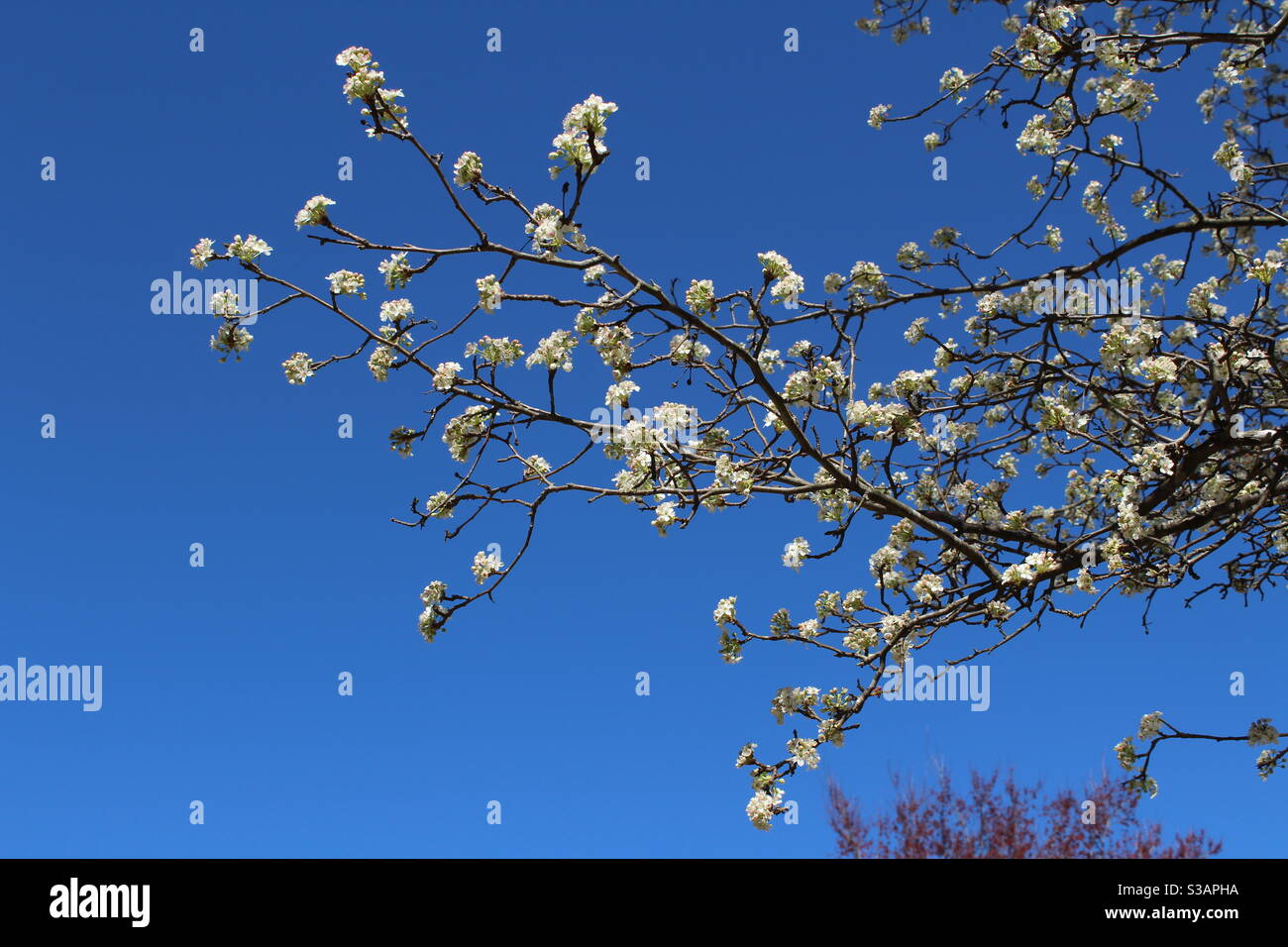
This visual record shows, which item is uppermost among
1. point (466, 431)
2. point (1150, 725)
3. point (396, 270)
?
point (396, 270)

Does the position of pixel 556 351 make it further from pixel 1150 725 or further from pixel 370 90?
pixel 1150 725

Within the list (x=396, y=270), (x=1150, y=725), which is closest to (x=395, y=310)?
(x=396, y=270)

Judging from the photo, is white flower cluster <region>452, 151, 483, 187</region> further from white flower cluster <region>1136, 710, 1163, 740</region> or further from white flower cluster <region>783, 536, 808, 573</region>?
white flower cluster <region>1136, 710, 1163, 740</region>

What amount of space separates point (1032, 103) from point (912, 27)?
1.34 m

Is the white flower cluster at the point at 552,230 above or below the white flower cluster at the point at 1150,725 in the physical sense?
above

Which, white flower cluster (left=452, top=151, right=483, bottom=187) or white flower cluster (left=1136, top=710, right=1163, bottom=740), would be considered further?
white flower cluster (left=1136, top=710, right=1163, bottom=740)

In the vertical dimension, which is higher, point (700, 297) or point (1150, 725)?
point (700, 297)

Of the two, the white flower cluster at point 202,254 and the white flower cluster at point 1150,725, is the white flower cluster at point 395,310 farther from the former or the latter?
the white flower cluster at point 1150,725

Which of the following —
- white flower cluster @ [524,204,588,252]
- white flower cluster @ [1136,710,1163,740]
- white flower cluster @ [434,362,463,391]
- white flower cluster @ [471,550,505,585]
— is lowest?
white flower cluster @ [1136,710,1163,740]

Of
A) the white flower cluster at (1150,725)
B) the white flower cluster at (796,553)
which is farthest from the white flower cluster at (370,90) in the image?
the white flower cluster at (1150,725)

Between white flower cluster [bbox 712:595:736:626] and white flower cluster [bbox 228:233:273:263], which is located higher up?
white flower cluster [bbox 228:233:273:263]

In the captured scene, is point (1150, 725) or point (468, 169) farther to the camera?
point (1150, 725)

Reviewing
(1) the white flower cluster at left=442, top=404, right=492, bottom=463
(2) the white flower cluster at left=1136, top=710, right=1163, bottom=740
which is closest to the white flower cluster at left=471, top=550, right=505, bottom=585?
(1) the white flower cluster at left=442, top=404, right=492, bottom=463

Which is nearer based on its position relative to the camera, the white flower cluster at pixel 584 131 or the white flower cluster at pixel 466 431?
the white flower cluster at pixel 584 131
